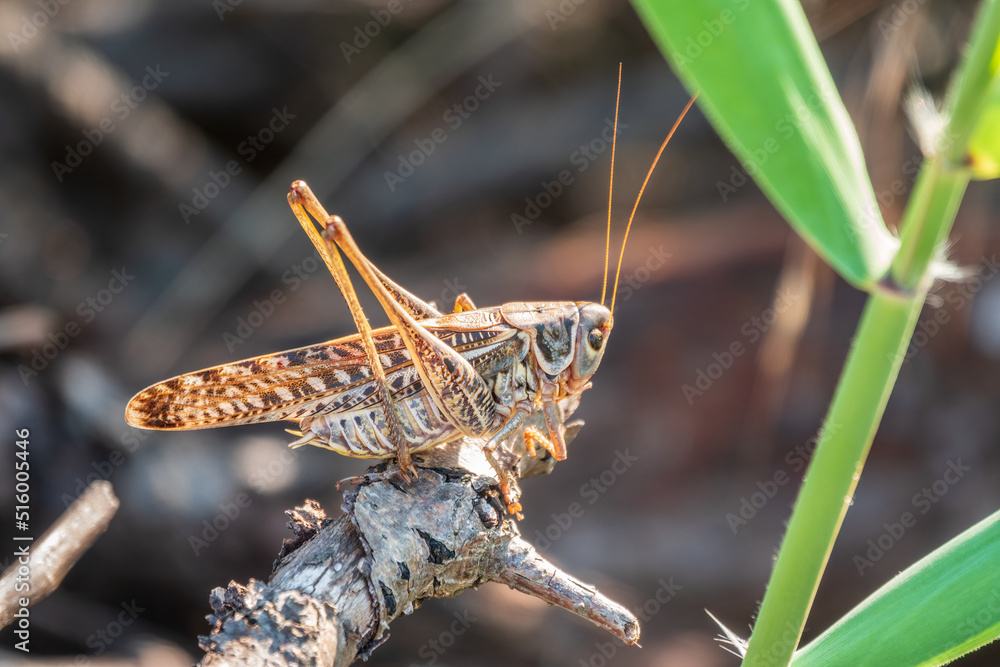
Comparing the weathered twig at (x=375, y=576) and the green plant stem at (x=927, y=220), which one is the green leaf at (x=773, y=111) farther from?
the weathered twig at (x=375, y=576)

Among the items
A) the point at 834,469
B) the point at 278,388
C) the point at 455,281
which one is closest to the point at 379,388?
the point at 278,388

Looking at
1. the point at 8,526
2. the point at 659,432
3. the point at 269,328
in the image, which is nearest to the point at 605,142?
the point at 659,432

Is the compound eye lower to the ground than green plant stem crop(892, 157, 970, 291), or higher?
higher

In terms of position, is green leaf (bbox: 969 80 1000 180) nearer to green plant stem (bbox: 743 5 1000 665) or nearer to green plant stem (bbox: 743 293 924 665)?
green plant stem (bbox: 743 5 1000 665)

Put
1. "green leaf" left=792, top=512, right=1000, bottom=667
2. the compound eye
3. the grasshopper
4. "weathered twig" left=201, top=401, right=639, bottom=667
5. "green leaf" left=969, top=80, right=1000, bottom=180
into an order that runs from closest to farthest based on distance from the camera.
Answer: "green leaf" left=969, top=80, right=1000, bottom=180 < "green leaf" left=792, top=512, right=1000, bottom=667 < "weathered twig" left=201, top=401, right=639, bottom=667 < the grasshopper < the compound eye

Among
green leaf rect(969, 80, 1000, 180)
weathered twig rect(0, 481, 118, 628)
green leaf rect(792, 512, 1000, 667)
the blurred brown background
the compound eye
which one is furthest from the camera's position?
the blurred brown background

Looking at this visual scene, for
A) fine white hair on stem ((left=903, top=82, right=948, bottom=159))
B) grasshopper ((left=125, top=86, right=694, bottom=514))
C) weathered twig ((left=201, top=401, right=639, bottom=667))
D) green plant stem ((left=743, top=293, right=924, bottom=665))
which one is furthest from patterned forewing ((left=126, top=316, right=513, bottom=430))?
fine white hair on stem ((left=903, top=82, right=948, bottom=159))

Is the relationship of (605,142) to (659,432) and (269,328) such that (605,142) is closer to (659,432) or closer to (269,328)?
(659,432)

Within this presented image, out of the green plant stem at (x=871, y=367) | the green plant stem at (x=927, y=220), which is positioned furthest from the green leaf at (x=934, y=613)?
the green plant stem at (x=927, y=220)

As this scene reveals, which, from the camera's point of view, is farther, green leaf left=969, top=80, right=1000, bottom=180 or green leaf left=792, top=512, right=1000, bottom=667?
green leaf left=792, top=512, right=1000, bottom=667
